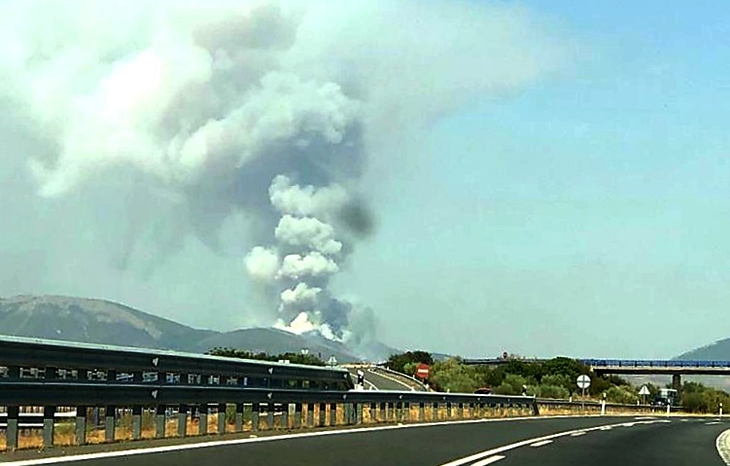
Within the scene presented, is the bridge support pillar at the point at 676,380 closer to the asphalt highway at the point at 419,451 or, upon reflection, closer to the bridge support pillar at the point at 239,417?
the asphalt highway at the point at 419,451

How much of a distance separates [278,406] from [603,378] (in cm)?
13466

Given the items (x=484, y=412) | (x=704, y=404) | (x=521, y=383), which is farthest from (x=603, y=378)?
(x=484, y=412)

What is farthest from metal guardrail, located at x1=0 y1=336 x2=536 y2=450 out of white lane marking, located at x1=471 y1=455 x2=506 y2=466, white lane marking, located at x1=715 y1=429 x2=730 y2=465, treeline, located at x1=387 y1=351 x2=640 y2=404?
treeline, located at x1=387 y1=351 x2=640 y2=404

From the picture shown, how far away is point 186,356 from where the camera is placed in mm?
17234

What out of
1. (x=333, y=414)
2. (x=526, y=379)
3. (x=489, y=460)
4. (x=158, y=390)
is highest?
(x=526, y=379)

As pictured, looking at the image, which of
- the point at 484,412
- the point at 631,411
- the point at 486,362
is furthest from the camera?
the point at 486,362

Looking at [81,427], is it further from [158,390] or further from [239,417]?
[239,417]

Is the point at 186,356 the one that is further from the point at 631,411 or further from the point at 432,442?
the point at 631,411

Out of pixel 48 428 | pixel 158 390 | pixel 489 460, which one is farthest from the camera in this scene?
pixel 489 460

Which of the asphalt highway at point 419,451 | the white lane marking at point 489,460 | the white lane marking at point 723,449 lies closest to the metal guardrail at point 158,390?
the asphalt highway at point 419,451

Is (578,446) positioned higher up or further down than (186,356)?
further down

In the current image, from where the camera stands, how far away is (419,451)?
17.2 meters

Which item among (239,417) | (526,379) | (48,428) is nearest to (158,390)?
(48,428)

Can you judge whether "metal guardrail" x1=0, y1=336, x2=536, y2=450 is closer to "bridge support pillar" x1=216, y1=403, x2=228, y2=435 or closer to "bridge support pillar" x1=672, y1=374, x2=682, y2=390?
"bridge support pillar" x1=216, y1=403, x2=228, y2=435
